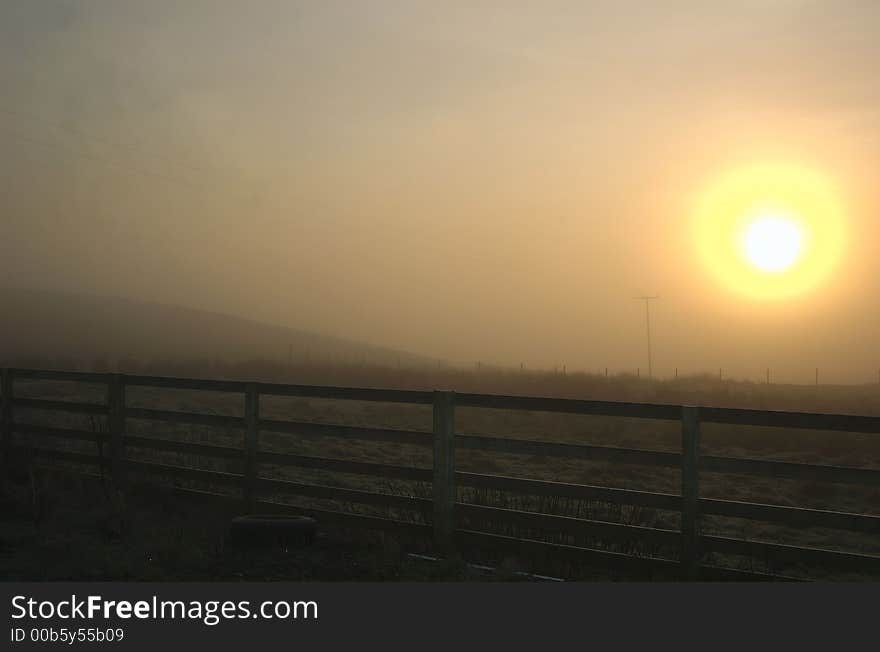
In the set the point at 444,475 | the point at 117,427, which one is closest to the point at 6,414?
the point at 117,427

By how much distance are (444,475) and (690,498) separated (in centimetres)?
256

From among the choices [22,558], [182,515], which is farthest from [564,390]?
[22,558]

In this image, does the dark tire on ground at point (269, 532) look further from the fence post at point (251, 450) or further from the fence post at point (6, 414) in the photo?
the fence post at point (6, 414)

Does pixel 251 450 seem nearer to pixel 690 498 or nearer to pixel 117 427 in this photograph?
pixel 117 427

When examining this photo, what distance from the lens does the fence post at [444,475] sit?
8.68m

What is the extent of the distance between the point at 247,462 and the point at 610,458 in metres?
4.59

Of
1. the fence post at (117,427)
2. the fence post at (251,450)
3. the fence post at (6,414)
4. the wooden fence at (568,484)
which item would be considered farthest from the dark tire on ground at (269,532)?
the fence post at (6,414)

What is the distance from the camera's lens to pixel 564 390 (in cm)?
3638

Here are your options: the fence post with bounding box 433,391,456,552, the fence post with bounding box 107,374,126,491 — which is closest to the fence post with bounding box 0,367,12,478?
the fence post with bounding box 107,374,126,491

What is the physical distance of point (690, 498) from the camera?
7.58 metres

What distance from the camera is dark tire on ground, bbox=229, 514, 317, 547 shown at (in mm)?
8492

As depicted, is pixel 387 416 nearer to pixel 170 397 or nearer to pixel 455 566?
pixel 170 397

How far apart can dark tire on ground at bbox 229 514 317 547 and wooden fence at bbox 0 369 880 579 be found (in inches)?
29.2

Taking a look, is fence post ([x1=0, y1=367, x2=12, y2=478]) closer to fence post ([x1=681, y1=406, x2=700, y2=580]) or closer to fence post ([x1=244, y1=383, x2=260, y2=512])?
fence post ([x1=244, y1=383, x2=260, y2=512])
